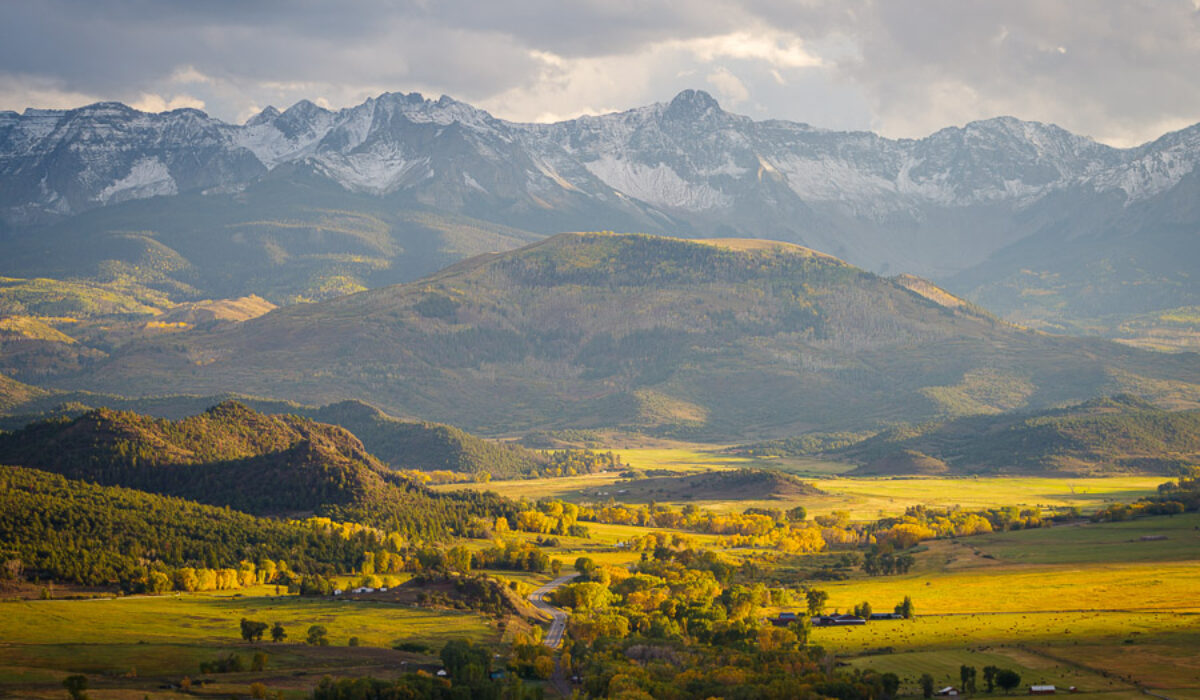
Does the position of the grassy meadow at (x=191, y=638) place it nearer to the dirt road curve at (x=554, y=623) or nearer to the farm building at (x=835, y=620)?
the dirt road curve at (x=554, y=623)

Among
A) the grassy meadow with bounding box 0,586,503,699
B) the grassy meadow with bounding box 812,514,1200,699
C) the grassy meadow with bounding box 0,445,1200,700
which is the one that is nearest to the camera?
the grassy meadow with bounding box 0,586,503,699

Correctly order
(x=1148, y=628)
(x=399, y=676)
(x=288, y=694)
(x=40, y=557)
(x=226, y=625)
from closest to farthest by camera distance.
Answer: (x=288, y=694) → (x=399, y=676) → (x=1148, y=628) → (x=226, y=625) → (x=40, y=557)

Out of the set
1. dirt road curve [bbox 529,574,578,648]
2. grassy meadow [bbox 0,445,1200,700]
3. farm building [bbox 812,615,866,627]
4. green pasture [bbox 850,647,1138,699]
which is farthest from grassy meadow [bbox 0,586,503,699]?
green pasture [bbox 850,647,1138,699]

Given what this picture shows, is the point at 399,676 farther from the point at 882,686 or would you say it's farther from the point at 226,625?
the point at 882,686

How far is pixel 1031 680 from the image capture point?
13675 centimetres

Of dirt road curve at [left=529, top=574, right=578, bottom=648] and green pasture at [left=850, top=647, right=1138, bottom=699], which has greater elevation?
dirt road curve at [left=529, top=574, right=578, bottom=648]

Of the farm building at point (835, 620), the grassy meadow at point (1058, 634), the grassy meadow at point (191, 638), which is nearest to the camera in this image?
the grassy meadow at point (191, 638)

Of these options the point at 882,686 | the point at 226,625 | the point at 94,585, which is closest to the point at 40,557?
the point at 94,585

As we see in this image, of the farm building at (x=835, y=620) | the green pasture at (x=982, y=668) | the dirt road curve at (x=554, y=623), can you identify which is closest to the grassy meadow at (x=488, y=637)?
the green pasture at (x=982, y=668)

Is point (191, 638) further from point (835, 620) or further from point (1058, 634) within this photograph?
point (1058, 634)

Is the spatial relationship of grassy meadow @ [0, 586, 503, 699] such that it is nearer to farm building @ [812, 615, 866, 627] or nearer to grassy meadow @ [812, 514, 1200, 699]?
farm building @ [812, 615, 866, 627]

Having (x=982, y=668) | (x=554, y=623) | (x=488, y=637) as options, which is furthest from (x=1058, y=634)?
(x=488, y=637)

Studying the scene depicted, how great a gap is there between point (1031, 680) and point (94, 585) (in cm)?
12758

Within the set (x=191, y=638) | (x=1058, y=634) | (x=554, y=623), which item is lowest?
(x=1058, y=634)
